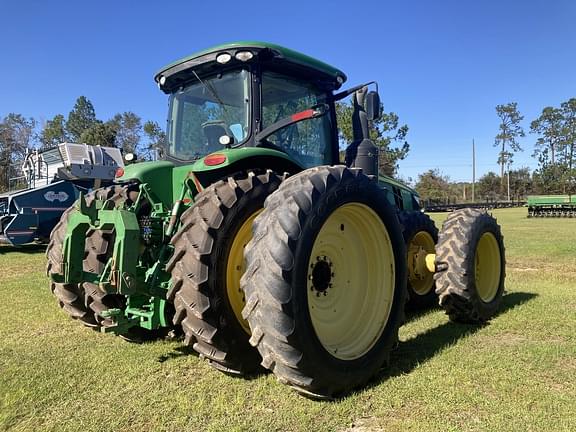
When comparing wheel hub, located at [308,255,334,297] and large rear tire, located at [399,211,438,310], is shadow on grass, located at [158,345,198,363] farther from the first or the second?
large rear tire, located at [399,211,438,310]

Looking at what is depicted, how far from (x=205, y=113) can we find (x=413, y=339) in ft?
9.83

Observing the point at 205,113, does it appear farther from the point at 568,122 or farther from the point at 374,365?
the point at 568,122

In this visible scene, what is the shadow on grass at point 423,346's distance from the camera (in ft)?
11.8

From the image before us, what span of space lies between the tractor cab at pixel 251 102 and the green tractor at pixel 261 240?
0.01m

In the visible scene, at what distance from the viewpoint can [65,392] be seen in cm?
329

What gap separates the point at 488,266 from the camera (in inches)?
220

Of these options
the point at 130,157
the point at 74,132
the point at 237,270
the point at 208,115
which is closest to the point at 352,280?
the point at 237,270

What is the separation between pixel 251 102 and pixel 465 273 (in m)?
2.79

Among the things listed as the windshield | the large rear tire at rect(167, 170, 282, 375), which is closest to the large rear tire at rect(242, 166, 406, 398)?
the large rear tire at rect(167, 170, 282, 375)

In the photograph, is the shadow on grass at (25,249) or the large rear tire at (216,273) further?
the shadow on grass at (25,249)

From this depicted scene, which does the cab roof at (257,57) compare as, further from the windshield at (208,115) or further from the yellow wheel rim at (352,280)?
the yellow wheel rim at (352,280)

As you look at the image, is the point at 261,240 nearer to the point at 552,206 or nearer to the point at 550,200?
the point at 550,200

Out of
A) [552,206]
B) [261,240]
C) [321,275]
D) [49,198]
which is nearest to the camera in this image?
[261,240]

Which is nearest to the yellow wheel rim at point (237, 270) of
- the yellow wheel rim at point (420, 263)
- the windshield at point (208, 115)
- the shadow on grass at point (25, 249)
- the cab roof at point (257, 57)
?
the windshield at point (208, 115)
